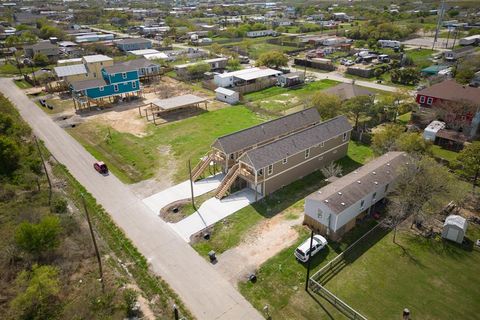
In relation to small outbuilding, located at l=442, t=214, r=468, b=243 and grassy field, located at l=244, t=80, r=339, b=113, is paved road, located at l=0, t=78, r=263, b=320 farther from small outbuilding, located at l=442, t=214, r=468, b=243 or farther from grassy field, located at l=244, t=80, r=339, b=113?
grassy field, located at l=244, t=80, r=339, b=113

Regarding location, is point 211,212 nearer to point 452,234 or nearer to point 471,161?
point 452,234

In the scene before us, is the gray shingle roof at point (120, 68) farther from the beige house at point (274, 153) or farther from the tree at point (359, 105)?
the tree at point (359, 105)

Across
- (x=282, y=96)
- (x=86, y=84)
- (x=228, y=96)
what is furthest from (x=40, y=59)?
(x=282, y=96)

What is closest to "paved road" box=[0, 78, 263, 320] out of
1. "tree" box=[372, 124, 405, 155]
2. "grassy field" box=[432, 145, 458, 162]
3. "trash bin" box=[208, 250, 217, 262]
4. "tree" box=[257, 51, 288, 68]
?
"trash bin" box=[208, 250, 217, 262]

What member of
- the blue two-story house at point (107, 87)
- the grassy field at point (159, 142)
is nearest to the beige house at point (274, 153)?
the grassy field at point (159, 142)

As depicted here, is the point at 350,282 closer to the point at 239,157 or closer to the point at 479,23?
the point at 239,157

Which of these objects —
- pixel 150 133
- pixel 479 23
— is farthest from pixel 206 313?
pixel 479 23

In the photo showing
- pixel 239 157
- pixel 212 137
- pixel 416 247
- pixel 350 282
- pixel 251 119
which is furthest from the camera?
pixel 251 119
